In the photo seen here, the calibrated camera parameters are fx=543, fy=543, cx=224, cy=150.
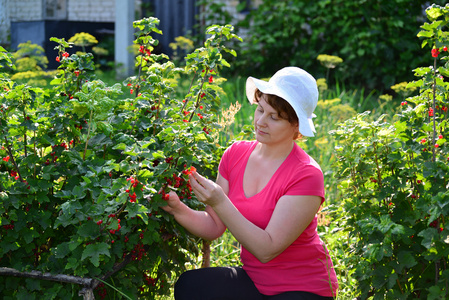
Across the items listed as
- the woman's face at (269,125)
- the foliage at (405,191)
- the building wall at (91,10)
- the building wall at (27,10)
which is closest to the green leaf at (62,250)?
the woman's face at (269,125)

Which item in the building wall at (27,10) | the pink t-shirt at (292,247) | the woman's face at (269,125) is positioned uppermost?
the building wall at (27,10)

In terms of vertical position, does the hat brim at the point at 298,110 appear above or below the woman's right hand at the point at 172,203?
above

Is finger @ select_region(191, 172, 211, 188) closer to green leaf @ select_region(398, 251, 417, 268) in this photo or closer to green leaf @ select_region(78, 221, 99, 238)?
green leaf @ select_region(78, 221, 99, 238)

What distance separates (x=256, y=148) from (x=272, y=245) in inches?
18.5

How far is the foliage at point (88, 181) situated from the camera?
1.85 meters

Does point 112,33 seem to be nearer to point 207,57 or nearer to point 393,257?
point 207,57

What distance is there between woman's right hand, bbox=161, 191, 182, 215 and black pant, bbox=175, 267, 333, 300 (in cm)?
28

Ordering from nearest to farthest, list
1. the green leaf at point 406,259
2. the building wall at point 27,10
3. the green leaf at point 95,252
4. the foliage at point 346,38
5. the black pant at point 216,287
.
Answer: the green leaf at point 95,252 < the green leaf at point 406,259 < the black pant at point 216,287 < the foliage at point 346,38 < the building wall at point 27,10

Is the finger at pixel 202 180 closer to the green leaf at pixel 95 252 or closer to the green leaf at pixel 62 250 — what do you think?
the green leaf at pixel 95 252

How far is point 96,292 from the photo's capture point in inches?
82.5

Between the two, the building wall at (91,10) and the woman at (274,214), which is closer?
the woman at (274,214)

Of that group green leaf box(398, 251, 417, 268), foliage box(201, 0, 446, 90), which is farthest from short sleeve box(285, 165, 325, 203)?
foliage box(201, 0, 446, 90)

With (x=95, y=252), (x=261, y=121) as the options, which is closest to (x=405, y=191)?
(x=261, y=121)

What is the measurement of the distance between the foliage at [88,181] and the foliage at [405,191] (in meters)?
0.66
